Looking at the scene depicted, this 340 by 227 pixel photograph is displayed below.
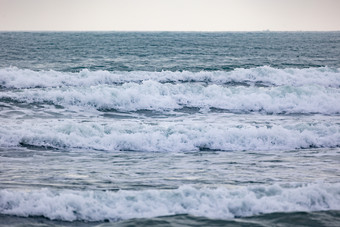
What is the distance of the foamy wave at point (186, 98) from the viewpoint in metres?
19.5

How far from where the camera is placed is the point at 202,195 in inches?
309

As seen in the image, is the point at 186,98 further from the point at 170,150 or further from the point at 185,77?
the point at 170,150

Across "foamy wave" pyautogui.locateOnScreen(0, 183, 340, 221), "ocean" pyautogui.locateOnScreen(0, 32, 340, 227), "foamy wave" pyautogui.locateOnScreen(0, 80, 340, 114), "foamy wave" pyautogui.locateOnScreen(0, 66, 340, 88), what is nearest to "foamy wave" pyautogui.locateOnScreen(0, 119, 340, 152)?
"ocean" pyautogui.locateOnScreen(0, 32, 340, 227)

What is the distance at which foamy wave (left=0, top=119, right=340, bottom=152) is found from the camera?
1312 centimetres

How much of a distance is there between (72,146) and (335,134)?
28.2ft

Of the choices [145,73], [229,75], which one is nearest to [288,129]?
[229,75]

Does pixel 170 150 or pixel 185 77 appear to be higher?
pixel 185 77

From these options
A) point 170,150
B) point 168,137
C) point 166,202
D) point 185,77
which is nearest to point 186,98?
point 185,77

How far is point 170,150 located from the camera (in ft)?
42.1

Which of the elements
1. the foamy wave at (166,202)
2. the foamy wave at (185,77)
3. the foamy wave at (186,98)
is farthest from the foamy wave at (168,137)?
the foamy wave at (185,77)

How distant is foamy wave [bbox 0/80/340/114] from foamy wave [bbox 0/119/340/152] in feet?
15.7

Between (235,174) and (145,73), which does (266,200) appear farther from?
(145,73)

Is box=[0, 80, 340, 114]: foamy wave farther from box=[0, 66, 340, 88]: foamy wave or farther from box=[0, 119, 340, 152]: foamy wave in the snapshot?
box=[0, 119, 340, 152]: foamy wave

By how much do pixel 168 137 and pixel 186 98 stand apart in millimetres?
7364
